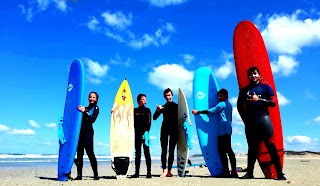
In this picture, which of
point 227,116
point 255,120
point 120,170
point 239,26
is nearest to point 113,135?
point 120,170

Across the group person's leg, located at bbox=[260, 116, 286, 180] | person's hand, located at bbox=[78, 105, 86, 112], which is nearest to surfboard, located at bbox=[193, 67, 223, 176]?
person's leg, located at bbox=[260, 116, 286, 180]

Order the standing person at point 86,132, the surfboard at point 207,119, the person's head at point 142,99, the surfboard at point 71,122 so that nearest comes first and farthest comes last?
1. the standing person at point 86,132
2. the surfboard at point 71,122
3. the surfboard at point 207,119
4. the person's head at point 142,99

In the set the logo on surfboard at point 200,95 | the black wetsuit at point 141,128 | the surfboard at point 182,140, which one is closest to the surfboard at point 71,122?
the black wetsuit at point 141,128

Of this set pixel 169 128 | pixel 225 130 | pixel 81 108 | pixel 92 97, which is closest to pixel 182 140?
pixel 169 128

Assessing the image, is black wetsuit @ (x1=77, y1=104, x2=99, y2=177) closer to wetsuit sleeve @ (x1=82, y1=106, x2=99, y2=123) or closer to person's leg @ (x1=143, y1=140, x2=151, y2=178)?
wetsuit sleeve @ (x1=82, y1=106, x2=99, y2=123)

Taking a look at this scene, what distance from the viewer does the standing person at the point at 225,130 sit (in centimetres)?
542

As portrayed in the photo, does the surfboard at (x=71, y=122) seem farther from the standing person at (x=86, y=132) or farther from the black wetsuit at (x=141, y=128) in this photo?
the black wetsuit at (x=141, y=128)

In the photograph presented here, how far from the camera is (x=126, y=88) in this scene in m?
6.55

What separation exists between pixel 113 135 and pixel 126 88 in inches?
37.9

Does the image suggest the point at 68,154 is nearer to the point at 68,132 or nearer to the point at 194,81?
the point at 68,132

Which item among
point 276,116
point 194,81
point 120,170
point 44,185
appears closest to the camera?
point 44,185

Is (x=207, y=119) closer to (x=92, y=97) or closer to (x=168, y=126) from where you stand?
(x=168, y=126)

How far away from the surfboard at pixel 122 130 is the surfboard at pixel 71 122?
2.62 feet

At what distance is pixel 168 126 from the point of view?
5.71 meters
